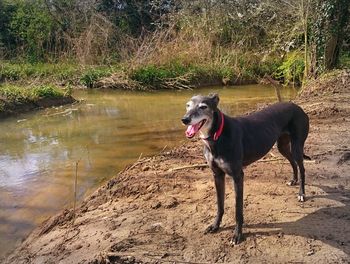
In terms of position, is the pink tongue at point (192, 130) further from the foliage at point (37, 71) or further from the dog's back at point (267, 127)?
the foliage at point (37, 71)

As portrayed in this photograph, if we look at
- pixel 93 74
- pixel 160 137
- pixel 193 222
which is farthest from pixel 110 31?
pixel 193 222

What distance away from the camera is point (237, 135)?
4578 mm

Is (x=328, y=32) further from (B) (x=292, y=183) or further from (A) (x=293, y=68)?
(B) (x=292, y=183)

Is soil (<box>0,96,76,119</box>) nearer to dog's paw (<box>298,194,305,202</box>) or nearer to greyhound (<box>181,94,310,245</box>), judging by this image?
greyhound (<box>181,94,310,245</box>)

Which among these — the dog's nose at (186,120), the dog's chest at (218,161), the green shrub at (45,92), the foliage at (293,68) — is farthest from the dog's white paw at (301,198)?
the foliage at (293,68)

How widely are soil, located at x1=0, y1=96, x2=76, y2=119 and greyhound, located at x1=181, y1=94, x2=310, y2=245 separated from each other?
1067cm

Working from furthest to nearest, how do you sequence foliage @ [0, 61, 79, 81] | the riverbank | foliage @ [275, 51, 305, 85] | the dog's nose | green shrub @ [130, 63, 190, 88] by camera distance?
foliage @ [0, 61, 79, 81] < green shrub @ [130, 63, 190, 88] < foliage @ [275, 51, 305, 85] < the riverbank < the dog's nose

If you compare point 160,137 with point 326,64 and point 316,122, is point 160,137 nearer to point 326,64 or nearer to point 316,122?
point 316,122

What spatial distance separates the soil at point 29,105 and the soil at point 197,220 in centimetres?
787

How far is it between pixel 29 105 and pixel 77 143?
496 cm

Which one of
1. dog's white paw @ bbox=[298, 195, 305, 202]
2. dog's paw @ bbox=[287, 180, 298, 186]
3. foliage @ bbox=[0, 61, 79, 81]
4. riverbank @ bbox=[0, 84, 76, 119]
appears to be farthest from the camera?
foliage @ bbox=[0, 61, 79, 81]

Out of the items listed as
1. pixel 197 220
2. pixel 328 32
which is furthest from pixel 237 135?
pixel 328 32

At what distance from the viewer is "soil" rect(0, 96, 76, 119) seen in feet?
46.2

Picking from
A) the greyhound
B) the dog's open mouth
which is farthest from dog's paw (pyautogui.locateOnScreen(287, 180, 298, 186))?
the dog's open mouth
